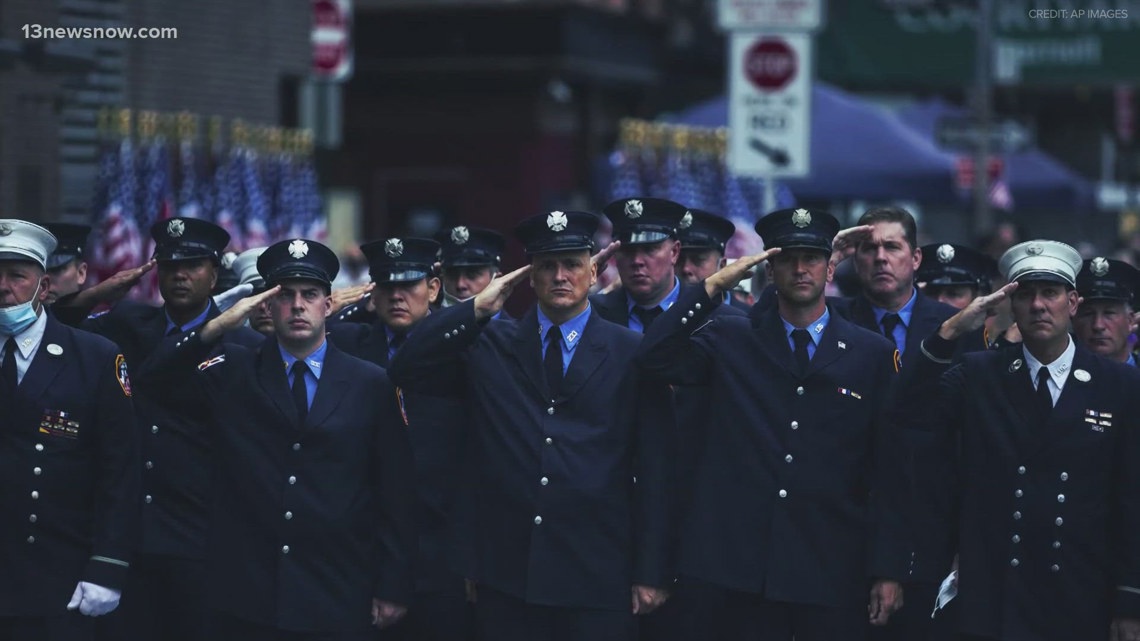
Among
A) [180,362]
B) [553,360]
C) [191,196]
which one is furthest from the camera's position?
[191,196]

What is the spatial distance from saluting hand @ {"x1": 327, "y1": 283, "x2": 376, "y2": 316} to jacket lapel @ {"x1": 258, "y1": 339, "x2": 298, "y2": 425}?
5.81ft

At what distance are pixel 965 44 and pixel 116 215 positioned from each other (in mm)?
19324

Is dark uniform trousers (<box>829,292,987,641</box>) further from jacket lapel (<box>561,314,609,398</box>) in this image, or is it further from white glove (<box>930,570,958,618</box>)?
jacket lapel (<box>561,314,609,398</box>)

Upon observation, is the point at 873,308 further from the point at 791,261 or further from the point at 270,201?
the point at 270,201

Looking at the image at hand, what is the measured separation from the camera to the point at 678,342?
7.67 meters

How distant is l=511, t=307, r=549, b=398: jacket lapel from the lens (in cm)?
784

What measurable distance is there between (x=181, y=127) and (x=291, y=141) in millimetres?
2170

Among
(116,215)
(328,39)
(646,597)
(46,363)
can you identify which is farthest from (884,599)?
(328,39)

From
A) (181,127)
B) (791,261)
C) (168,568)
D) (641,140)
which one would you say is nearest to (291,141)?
(181,127)

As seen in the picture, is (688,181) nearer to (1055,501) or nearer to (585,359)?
(585,359)

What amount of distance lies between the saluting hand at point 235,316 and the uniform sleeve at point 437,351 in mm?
562

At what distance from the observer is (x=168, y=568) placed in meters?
8.88

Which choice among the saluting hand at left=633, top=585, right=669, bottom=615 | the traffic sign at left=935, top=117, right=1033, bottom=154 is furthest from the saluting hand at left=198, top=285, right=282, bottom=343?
the traffic sign at left=935, top=117, right=1033, bottom=154

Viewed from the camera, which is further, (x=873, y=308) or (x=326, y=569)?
(x=873, y=308)
